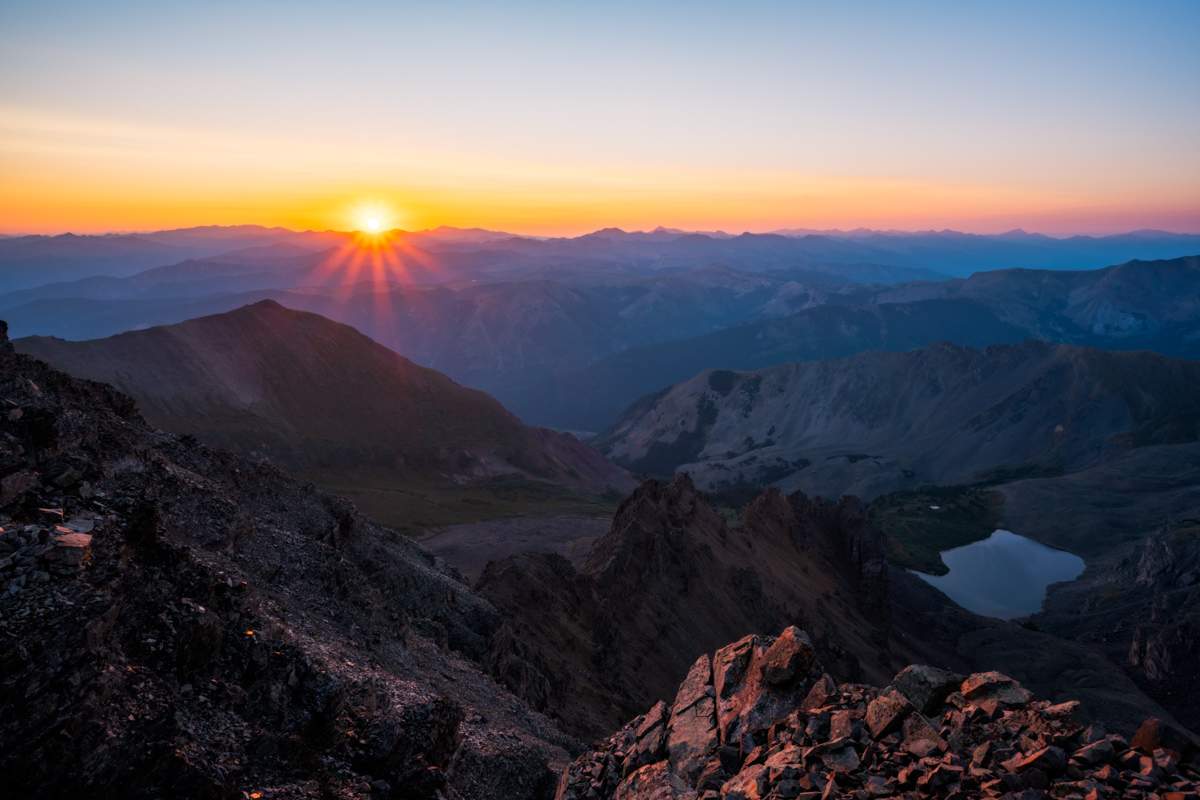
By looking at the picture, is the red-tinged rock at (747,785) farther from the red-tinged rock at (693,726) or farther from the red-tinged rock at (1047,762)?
the red-tinged rock at (1047,762)

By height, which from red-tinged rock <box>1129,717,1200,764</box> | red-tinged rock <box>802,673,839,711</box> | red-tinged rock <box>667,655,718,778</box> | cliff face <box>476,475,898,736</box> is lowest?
cliff face <box>476,475,898,736</box>

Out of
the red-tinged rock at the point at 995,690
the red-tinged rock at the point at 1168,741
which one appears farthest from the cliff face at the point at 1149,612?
the red-tinged rock at the point at 1168,741

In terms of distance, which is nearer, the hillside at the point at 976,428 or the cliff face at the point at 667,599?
the cliff face at the point at 667,599

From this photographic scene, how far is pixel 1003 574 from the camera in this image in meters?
102

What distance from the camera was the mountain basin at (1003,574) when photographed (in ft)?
305

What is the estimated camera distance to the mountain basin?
93062mm

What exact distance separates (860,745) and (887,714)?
781 mm

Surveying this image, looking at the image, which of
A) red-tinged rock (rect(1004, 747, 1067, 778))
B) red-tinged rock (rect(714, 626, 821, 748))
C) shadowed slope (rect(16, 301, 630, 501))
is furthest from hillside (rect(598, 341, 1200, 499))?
red-tinged rock (rect(1004, 747, 1067, 778))

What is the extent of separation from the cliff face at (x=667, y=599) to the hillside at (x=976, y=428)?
81708 mm

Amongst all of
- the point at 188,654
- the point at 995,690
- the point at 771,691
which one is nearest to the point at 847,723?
the point at 995,690

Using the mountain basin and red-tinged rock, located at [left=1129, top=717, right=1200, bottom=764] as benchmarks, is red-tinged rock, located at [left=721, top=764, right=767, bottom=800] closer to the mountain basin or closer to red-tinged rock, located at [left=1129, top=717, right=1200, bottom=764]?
red-tinged rock, located at [left=1129, top=717, right=1200, bottom=764]

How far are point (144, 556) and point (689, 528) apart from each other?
42.7 meters

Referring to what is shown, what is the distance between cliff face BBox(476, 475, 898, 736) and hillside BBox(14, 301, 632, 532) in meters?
49.9

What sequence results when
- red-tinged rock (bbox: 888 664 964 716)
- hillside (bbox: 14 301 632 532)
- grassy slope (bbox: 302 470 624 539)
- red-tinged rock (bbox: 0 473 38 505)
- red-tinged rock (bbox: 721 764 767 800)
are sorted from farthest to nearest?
hillside (bbox: 14 301 632 532) → grassy slope (bbox: 302 470 624 539) → red-tinged rock (bbox: 0 473 38 505) → red-tinged rock (bbox: 888 664 964 716) → red-tinged rock (bbox: 721 764 767 800)
